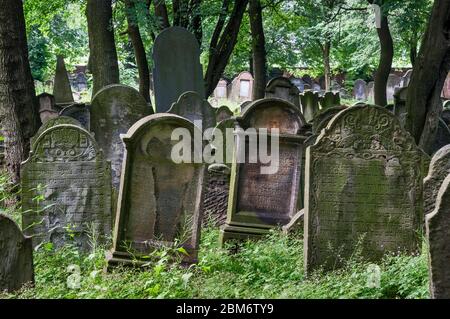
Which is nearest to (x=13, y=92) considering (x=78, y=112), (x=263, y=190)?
(x=78, y=112)

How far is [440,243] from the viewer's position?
4.99 m

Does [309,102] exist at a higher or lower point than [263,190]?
higher

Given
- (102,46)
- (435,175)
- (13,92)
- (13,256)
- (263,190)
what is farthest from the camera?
(102,46)

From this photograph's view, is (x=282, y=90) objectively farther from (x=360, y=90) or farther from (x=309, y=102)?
(x=360, y=90)

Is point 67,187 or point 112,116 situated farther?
point 112,116

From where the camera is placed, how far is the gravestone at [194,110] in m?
12.6

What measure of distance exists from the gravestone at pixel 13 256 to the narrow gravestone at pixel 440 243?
305 centimetres

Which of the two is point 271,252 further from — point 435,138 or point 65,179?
point 435,138

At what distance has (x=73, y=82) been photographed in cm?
4744

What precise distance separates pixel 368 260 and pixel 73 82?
42392mm

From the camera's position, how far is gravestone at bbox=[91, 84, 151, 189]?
36.0ft

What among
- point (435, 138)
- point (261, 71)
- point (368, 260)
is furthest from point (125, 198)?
point (261, 71)

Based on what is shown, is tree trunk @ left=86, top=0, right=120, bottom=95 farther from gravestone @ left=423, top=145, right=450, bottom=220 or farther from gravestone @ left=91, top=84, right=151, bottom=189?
gravestone @ left=423, top=145, right=450, bottom=220

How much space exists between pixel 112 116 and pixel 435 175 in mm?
5423
